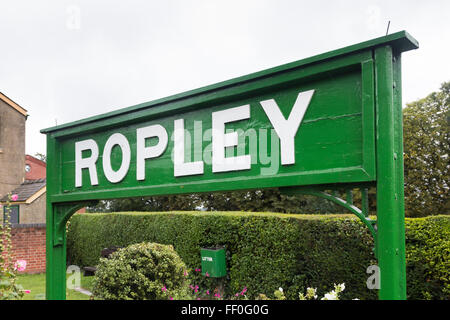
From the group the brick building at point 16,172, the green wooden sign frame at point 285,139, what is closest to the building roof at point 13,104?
the brick building at point 16,172

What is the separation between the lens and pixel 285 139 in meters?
2.18

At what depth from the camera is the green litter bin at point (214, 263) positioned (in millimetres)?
7328

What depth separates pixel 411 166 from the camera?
19.7 metres

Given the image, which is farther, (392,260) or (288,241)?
(288,241)

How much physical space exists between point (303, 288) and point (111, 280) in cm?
313

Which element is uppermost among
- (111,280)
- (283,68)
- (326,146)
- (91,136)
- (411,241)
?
(283,68)

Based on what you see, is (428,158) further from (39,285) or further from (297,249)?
(39,285)

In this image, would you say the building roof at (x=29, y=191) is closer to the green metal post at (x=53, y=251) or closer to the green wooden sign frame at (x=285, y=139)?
the green metal post at (x=53, y=251)

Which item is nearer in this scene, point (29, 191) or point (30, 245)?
point (30, 245)

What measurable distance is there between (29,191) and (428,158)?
1934 cm

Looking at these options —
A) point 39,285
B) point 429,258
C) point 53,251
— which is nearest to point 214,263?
point 429,258

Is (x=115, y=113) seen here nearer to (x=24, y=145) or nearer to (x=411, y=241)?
(x=411, y=241)

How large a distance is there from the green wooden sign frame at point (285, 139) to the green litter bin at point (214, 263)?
4.50 meters
